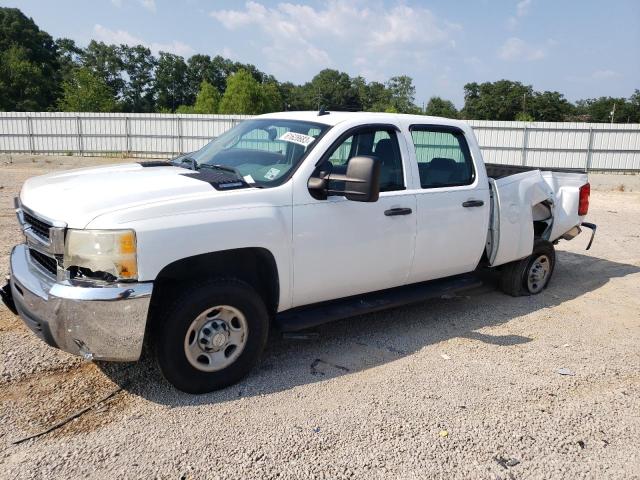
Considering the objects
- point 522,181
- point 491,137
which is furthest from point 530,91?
point 522,181

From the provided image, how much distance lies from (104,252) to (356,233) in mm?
1863

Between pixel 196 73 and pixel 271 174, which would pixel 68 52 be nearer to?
pixel 196 73

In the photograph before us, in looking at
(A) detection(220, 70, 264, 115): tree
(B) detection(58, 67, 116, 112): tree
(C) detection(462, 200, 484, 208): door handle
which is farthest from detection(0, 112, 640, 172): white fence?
(A) detection(220, 70, 264, 115): tree

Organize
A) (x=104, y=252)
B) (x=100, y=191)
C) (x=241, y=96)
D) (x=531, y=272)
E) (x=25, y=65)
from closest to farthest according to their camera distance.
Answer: (x=104, y=252)
(x=100, y=191)
(x=531, y=272)
(x=241, y=96)
(x=25, y=65)

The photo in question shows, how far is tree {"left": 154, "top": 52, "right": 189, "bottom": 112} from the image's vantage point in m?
101

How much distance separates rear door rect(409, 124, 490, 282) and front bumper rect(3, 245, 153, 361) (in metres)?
2.44

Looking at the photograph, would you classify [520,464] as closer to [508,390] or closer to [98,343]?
[508,390]

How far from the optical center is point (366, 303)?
435 cm

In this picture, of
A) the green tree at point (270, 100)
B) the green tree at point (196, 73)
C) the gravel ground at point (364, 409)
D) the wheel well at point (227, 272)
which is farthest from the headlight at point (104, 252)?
the green tree at point (196, 73)

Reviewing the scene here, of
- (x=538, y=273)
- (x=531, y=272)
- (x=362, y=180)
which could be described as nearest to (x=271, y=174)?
(x=362, y=180)

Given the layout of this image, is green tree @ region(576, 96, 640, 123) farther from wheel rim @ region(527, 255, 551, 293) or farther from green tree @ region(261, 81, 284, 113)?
wheel rim @ region(527, 255, 551, 293)

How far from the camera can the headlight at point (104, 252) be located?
302 centimetres

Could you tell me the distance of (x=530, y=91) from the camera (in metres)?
104

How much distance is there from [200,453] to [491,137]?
2299 cm
